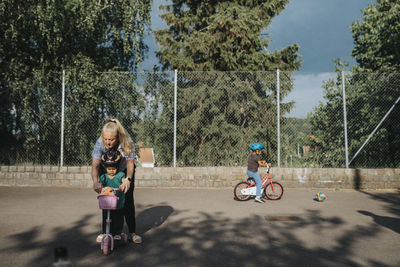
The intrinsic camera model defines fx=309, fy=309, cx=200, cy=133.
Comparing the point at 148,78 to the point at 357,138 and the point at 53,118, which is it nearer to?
the point at 53,118

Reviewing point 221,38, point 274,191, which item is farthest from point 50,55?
point 274,191

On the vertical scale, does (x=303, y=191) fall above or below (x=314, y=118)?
below

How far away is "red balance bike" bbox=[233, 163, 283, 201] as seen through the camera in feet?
23.5

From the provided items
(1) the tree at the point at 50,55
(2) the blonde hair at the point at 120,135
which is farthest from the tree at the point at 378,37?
(2) the blonde hair at the point at 120,135

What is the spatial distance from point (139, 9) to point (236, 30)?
4361 mm

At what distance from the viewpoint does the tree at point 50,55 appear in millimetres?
9273

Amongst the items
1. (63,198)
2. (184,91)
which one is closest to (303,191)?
(184,91)

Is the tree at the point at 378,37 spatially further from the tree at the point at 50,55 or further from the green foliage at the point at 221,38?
the tree at the point at 50,55

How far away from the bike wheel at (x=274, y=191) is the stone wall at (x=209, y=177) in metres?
1.54

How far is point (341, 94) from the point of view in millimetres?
9156

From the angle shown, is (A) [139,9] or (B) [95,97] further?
(A) [139,9]

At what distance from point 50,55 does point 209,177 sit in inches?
286

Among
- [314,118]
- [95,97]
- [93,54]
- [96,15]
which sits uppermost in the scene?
[96,15]

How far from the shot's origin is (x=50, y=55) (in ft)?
36.4
